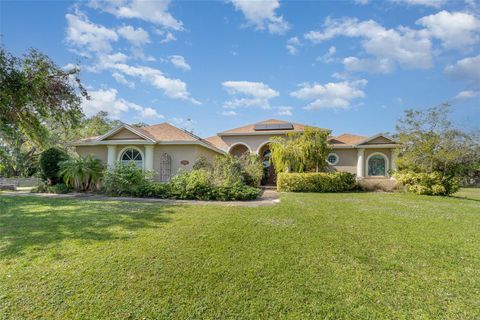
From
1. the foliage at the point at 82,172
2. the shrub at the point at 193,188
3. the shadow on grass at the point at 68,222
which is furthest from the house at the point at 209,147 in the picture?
the shadow on grass at the point at 68,222

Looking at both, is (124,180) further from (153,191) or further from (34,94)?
(34,94)

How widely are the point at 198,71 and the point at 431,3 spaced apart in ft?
41.4

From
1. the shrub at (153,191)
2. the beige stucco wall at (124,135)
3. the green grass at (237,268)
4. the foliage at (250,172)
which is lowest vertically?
the green grass at (237,268)

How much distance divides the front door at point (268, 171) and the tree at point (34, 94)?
15.8m

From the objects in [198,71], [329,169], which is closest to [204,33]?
[198,71]

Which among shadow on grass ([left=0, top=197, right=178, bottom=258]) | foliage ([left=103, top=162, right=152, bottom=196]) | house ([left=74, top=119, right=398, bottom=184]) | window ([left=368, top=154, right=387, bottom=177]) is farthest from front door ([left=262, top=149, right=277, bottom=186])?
shadow on grass ([left=0, top=197, right=178, bottom=258])

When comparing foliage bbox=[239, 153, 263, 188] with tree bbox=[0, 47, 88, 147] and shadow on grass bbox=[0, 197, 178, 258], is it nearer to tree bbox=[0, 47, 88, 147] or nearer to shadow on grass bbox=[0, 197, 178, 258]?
shadow on grass bbox=[0, 197, 178, 258]

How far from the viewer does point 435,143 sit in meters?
16.3

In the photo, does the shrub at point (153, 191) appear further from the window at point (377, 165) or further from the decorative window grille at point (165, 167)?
the window at point (377, 165)

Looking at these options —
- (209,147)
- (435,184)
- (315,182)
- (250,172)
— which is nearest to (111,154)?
(209,147)

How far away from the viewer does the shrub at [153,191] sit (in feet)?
43.4

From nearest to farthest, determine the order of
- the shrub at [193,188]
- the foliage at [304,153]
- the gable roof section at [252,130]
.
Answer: the shrub at [193,188]
the foliage at [304,153]
the gable roof section at [252,130]

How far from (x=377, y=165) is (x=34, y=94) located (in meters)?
24.2

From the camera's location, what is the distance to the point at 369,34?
1236 centimetres
